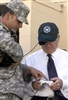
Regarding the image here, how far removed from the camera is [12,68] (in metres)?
2.63

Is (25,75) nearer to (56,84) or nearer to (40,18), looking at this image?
(56,84)

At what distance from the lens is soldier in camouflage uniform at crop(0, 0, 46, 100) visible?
96.7 inches

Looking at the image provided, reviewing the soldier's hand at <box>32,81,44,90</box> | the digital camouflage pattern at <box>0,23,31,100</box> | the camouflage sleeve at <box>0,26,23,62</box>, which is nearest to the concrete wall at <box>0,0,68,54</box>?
the soldier's hand at <box>32,81,44,90</box>

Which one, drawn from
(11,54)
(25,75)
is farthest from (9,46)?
(25,75)

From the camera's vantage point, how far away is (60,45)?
5301 mm

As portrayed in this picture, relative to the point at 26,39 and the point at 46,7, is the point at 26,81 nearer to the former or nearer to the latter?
the point at 26,39

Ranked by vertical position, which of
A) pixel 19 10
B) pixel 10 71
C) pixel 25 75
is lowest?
pixel 25 75

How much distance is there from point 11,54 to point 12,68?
20 cm

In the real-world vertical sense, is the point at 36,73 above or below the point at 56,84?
above

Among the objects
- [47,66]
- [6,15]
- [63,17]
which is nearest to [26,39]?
[63,17]

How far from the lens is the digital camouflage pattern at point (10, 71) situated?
2.45 meters

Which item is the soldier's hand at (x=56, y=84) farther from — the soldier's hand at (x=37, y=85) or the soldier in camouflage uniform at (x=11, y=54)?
Answer: the soldier in camouflage uniform at (x=11, y=54)

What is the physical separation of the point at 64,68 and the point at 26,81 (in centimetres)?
38

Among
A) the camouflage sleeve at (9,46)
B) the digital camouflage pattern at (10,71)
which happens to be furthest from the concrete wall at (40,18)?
the camouflage sleeve at (9,46)
